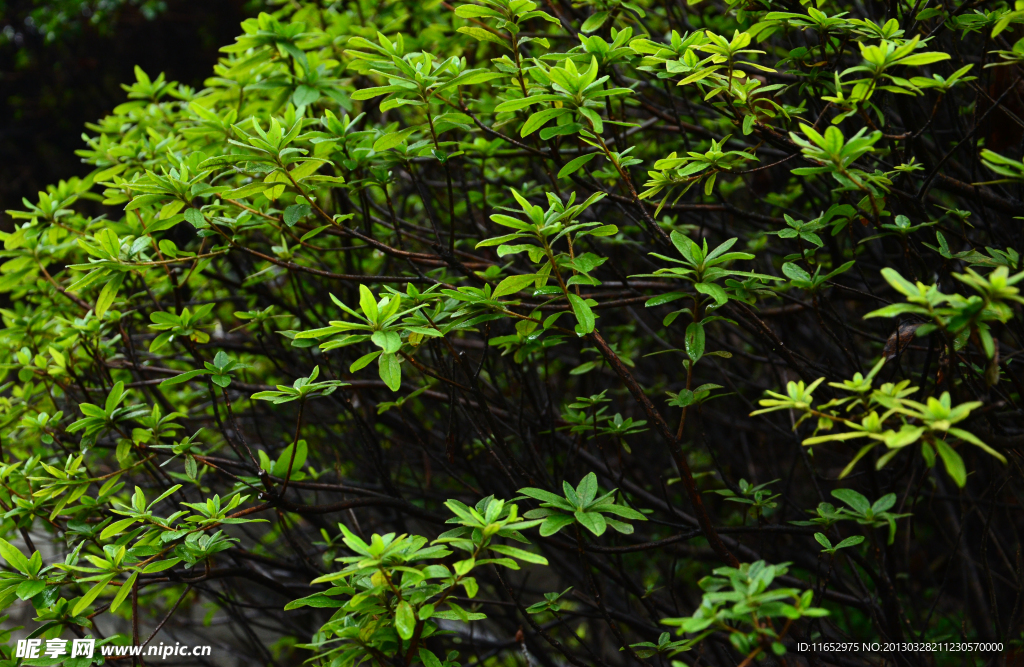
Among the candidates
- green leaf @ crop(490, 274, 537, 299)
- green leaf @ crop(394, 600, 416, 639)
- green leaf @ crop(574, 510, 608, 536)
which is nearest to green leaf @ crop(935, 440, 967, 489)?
green leaf @ crop(574, 510, 608, 536)

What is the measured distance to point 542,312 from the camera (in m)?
1.95

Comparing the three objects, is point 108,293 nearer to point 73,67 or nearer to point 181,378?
point 181,378

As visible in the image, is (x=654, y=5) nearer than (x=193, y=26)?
Yes

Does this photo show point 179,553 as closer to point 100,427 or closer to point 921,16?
point 100,427

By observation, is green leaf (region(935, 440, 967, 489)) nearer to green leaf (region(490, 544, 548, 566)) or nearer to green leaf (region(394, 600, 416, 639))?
green leaf (region(490, 544, 548, 566))

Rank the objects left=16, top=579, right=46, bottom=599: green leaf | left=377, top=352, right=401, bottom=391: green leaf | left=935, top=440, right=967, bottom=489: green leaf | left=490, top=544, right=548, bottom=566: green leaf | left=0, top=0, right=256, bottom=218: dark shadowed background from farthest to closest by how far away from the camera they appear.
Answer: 1. left=0, top=0, right=256, bottom=218: dark shadowed background
2. left=16, top=579, right=46, bottom=599: green leaf
3. left=377, top=352, right=401, bottom=391: green leaf
4. left=490, top=544, right=548, bottom=566: green leaf
5. left=935, top=440, right=967, bottom=489: green leaf

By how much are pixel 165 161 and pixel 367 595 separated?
1754 millimetres

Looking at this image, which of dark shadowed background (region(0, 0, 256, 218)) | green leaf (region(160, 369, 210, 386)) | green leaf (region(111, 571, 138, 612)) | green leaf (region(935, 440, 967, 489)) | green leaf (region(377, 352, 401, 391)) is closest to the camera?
green leaf (region(935, 440, 967, 489))

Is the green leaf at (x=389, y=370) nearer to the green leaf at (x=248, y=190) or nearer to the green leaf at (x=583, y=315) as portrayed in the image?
the green leaf at (x=583, y=315)

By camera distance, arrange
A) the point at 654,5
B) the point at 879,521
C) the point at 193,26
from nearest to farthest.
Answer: the point at 879,521 < the point at 654,5 < the point at 193,26

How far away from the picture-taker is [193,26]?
18.8ft

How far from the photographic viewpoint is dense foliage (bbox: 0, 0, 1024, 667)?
1.47 m

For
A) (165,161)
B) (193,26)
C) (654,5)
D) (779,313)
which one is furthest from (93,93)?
(779,313)

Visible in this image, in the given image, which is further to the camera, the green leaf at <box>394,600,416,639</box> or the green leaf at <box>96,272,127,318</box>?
the green leaf at <box>96,272,127,318</box>
